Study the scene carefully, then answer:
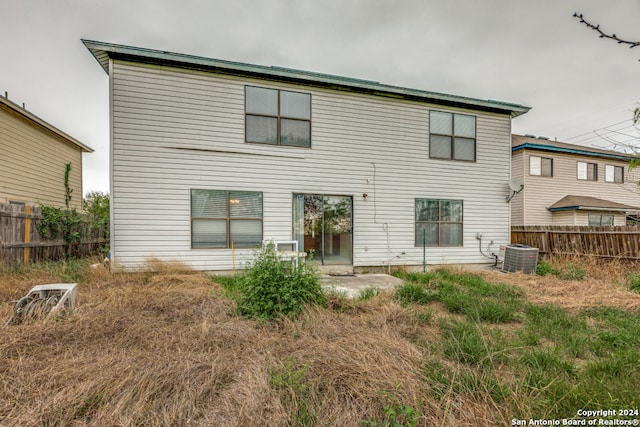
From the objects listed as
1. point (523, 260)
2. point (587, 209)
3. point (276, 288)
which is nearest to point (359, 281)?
point (276, 288)

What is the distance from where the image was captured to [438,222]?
8672 mm

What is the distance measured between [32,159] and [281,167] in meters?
10.3

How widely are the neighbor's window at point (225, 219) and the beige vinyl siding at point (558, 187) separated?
13.0 meters

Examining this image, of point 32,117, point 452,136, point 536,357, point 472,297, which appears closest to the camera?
point 536,357

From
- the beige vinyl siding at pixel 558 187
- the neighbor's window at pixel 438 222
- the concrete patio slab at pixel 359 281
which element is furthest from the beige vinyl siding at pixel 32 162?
the beige vinyl siding at pixel 558 187

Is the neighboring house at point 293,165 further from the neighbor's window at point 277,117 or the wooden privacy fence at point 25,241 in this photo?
the wooden privacy fence at point 25,241

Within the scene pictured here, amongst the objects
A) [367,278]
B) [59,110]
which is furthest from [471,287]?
[59,110]

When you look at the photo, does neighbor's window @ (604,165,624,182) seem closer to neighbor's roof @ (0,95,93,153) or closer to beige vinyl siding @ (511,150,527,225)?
beige vinyl siding @ (511,150,527,225)

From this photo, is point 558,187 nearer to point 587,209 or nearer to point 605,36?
point 587,209

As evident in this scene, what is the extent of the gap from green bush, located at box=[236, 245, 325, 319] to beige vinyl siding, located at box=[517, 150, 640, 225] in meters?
13.5

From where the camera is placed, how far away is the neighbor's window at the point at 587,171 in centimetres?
1443

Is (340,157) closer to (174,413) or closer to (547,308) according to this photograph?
(547,308)

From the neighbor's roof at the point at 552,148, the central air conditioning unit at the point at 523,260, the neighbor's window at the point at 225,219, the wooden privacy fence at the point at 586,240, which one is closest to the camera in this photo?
Answer: the neighbor's window at the point at 225,219

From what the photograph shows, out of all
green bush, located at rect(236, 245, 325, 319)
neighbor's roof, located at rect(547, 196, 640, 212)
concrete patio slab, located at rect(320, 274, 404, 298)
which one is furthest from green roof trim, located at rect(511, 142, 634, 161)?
green bush, located at rect(236, 245, 325, 319)
